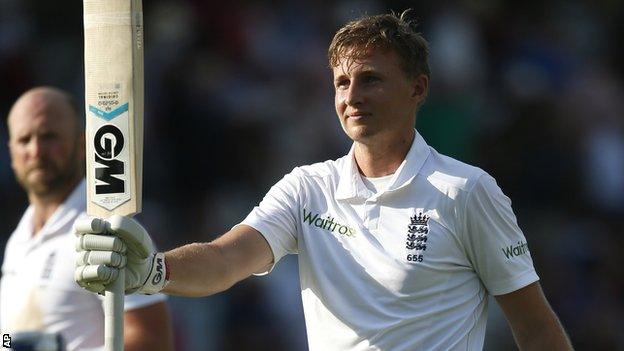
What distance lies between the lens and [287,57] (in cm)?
1064

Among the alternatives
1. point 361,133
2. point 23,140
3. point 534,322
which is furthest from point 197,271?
point 23,140

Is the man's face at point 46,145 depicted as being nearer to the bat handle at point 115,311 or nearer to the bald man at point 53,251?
the bald man at point 53,251

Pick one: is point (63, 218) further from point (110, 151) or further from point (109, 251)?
point (109, 251)

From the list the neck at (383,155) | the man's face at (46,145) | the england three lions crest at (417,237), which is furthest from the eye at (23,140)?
the england three lions crest at (417,237)

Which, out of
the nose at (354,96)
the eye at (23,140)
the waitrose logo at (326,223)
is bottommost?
the waitrose logo at (326,223)

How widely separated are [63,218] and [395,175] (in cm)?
197

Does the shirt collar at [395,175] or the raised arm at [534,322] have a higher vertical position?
the shirt collar at [395,175]

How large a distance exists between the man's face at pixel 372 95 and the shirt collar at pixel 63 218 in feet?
5.90

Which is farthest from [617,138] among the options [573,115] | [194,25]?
[194,25]

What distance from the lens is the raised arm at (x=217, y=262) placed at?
4352 mm

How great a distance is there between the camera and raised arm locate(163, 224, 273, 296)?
14.3ft

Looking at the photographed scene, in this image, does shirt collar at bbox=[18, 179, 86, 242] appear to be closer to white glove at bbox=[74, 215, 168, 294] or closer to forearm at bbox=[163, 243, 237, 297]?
forearm at bbox=[163, 243, 237, 297]

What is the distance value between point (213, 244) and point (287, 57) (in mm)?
6263

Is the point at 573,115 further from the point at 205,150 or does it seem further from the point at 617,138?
the point at 205,150
